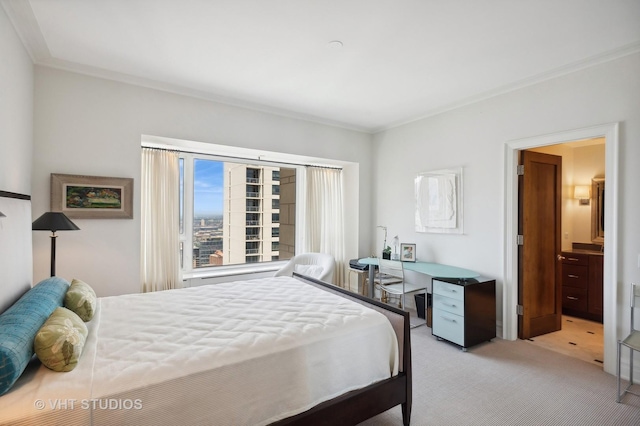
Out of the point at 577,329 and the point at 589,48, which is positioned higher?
the point at 589,48

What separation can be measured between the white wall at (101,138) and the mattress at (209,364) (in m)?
0.87

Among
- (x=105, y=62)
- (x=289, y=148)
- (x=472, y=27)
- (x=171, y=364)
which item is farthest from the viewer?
(x=289, y=148)

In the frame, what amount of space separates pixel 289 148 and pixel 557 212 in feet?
11.6

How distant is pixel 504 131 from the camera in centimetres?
346

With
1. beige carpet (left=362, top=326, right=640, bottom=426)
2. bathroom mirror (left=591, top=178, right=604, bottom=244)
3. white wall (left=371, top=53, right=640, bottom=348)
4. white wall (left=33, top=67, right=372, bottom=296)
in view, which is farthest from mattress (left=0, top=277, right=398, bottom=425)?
bathroom mirror (left=591, top=178, right=604, bottom=244)

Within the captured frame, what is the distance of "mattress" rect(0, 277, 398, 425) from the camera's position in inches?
49.3

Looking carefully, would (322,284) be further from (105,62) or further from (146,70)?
(105,62)

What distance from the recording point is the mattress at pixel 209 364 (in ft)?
4.11

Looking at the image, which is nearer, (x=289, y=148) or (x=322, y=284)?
(x=322, y=284)

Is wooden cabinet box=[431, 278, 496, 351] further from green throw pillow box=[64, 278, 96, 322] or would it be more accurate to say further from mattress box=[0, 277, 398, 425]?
green throw pillow box=[64, 278, 96, 322]

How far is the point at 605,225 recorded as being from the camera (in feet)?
Result: 8.99

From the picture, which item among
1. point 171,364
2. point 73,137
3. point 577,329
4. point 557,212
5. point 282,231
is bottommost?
point 577,329

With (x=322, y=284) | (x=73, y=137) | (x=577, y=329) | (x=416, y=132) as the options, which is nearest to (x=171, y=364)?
(x=322, y=284)

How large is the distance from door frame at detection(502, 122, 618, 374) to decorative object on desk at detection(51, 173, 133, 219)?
13.6ft
